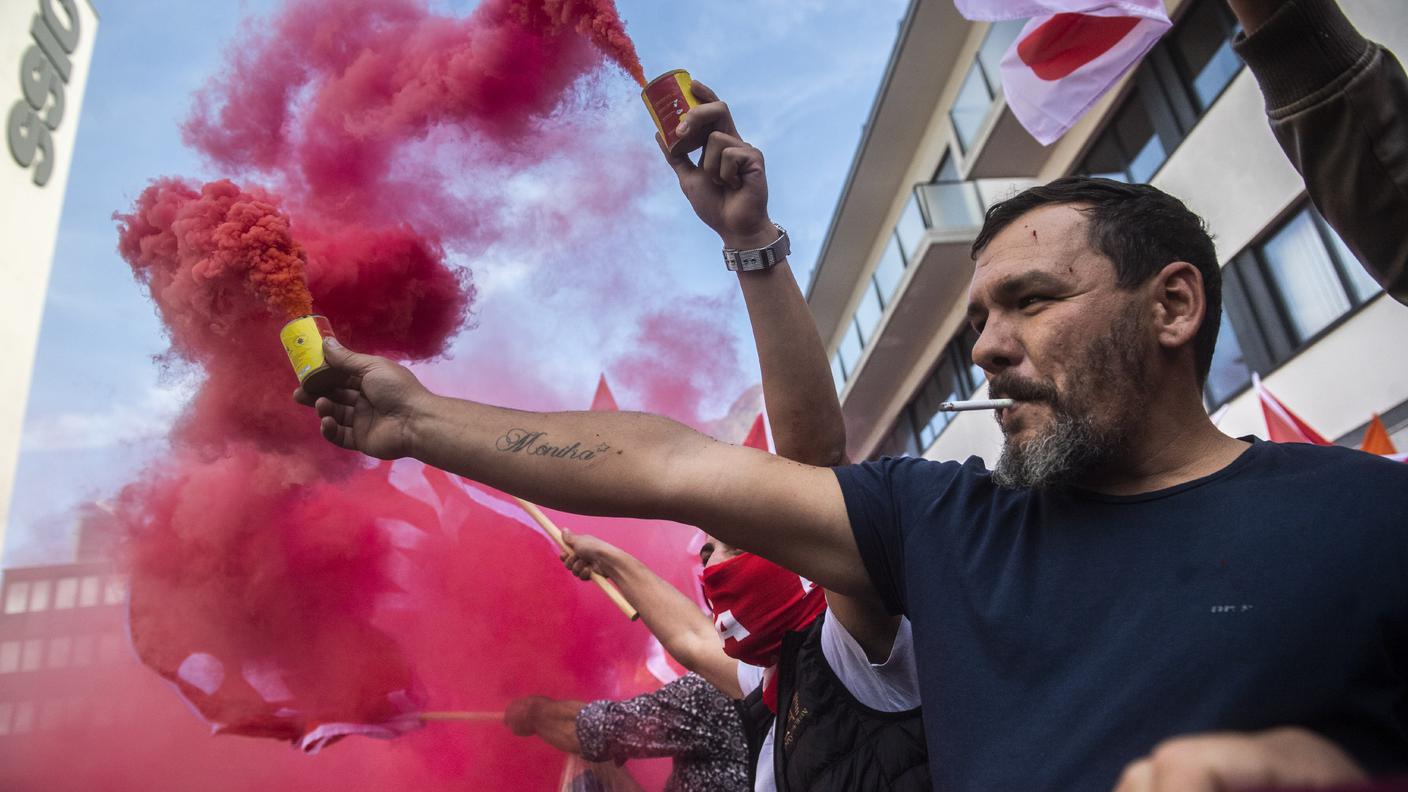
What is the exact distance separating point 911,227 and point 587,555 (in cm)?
1217

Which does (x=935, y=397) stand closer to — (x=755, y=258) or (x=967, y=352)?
(x=967, y=352)

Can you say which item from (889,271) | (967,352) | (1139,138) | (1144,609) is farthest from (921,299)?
(1144,609)

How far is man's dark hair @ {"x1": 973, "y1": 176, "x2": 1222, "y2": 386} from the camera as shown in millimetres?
1628

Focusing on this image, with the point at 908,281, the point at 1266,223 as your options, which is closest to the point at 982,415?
the point at 908,281

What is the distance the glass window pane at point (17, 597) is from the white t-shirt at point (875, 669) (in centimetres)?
502

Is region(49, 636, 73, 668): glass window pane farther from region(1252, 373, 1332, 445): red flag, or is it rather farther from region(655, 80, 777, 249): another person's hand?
region(1252, 373, 1332, 445): red flag

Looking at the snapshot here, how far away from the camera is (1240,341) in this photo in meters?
10.2

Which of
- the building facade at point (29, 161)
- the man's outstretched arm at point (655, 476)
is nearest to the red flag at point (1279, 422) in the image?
the man's outstretched arm at point (655, 476)

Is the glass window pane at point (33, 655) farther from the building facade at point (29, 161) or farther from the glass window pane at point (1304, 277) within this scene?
the building facade at point (29, 161)

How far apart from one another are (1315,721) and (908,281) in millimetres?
14683

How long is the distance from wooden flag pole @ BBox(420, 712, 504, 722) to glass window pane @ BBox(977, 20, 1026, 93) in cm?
1133

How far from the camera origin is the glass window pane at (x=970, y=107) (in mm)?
A: 14500

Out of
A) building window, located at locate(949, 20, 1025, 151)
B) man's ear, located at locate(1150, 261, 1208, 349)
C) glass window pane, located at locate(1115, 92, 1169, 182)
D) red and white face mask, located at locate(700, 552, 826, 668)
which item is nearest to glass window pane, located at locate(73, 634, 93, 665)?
red and white face mask, located at locate(700, 552, 826, 668)

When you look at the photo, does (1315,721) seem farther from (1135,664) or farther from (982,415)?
(982,415)
